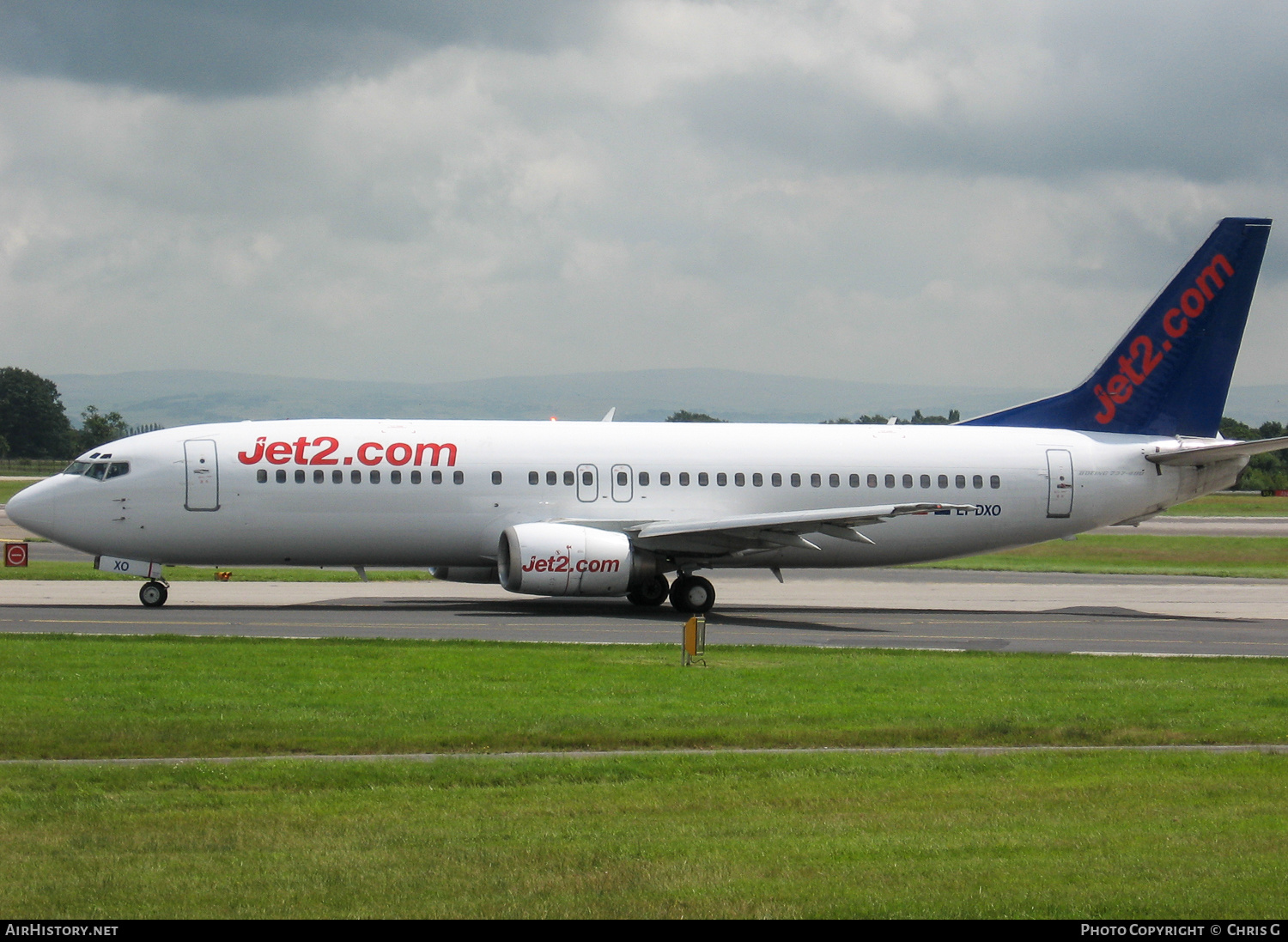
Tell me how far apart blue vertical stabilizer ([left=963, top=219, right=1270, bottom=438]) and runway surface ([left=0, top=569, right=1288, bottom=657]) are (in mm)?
4750

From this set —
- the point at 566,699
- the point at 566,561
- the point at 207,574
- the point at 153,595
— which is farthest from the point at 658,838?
the point at 207,574

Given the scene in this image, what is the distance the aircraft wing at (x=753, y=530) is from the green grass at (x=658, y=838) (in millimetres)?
16224

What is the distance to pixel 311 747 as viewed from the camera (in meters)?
13.2

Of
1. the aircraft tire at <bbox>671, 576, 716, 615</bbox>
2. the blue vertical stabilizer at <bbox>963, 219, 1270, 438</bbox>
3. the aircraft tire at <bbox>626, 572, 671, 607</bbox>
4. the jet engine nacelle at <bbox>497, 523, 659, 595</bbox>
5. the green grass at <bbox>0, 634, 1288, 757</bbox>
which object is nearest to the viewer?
A: the green grass at <bbox>0, 634, 1288, 757</bbox>

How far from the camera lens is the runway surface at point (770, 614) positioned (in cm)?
2498

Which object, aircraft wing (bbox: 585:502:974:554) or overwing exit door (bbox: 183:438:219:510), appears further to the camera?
overwing exit door (bbox: 183:438:219:510)

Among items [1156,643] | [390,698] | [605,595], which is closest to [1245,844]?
[390,698]

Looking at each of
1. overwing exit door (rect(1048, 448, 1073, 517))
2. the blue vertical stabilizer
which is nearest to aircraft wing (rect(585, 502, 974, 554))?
overwing exit door (rect(1048, 448, 1073, 517))

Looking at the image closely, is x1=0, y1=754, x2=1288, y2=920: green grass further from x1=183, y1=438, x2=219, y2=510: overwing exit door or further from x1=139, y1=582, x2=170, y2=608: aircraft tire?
x1=183, y1=438, x2=219, y2=510: overwing exit door

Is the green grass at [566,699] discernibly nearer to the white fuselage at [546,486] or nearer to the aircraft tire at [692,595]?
the white fuselage at [546,486]

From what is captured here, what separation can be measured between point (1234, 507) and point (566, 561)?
85.5 metres

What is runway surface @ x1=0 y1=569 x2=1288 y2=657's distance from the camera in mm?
24984
